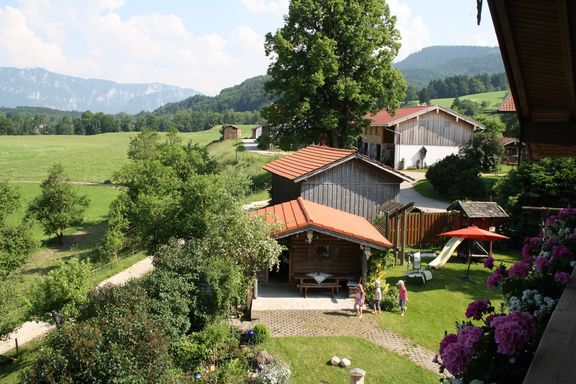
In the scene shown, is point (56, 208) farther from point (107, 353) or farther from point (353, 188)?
point (107, 353)

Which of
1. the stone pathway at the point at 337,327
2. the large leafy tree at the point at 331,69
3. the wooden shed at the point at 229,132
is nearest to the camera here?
the stone pathway at the point at 337,327

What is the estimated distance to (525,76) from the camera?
18.9 feet

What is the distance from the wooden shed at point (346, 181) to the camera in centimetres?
2441

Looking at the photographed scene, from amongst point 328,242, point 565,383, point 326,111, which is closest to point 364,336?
point 328,242

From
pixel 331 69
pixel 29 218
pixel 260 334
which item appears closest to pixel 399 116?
pixel 331 69

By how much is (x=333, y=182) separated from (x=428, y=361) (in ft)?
40.7

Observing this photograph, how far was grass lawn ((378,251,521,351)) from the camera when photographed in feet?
52.0

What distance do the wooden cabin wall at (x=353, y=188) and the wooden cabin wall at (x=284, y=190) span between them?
859mm

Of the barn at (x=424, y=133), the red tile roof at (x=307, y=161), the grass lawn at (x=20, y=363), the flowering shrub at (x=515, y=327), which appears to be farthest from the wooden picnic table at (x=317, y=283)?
the barn at (x=424, y=133)

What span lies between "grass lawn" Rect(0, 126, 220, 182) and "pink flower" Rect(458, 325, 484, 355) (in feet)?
208

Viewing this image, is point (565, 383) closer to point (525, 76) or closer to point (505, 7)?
point (505, 7)

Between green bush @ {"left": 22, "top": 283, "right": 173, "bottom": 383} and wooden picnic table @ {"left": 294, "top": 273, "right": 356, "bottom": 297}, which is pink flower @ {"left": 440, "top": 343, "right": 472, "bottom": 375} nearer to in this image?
green bush @ {"left": 22, "top": 283, "right": 173, "bottom": 383}

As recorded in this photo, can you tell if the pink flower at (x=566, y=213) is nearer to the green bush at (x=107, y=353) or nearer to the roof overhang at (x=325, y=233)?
the green bush at (x=107, y=353)

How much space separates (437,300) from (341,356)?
6365 millimetres
